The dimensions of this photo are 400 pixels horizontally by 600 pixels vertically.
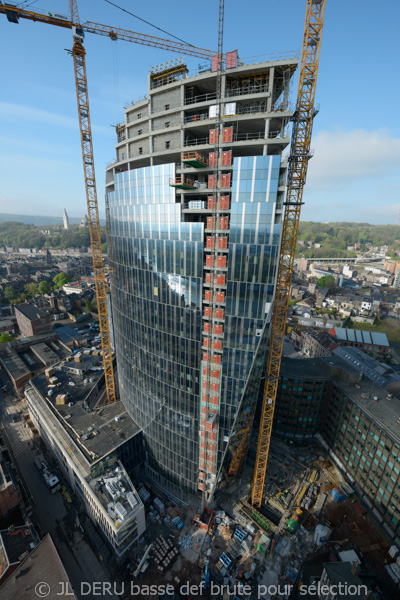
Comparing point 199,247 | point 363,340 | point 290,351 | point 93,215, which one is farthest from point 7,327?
point 363,340

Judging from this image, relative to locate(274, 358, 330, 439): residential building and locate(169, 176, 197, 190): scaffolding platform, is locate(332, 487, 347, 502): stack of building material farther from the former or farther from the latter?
locate(169, 176, 197, 190): scaffolding platform

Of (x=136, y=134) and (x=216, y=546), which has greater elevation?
(x=136, y=134)

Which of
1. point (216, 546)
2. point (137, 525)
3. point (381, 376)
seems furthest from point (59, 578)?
point (381, 376)

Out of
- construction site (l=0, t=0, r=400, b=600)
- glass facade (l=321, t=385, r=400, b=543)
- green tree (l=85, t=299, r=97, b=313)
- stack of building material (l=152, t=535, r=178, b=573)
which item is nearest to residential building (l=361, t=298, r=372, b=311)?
glass facade (l=321, t=385, r=400, b=543)

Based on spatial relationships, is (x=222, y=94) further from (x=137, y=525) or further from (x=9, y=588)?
(x=9, y=588)

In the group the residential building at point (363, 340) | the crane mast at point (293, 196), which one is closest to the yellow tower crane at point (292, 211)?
the crane mast at point (293, 196)

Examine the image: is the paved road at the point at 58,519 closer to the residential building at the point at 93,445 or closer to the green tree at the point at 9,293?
the residential building at the point at 93,445

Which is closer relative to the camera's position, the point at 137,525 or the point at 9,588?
the point at 9,588
